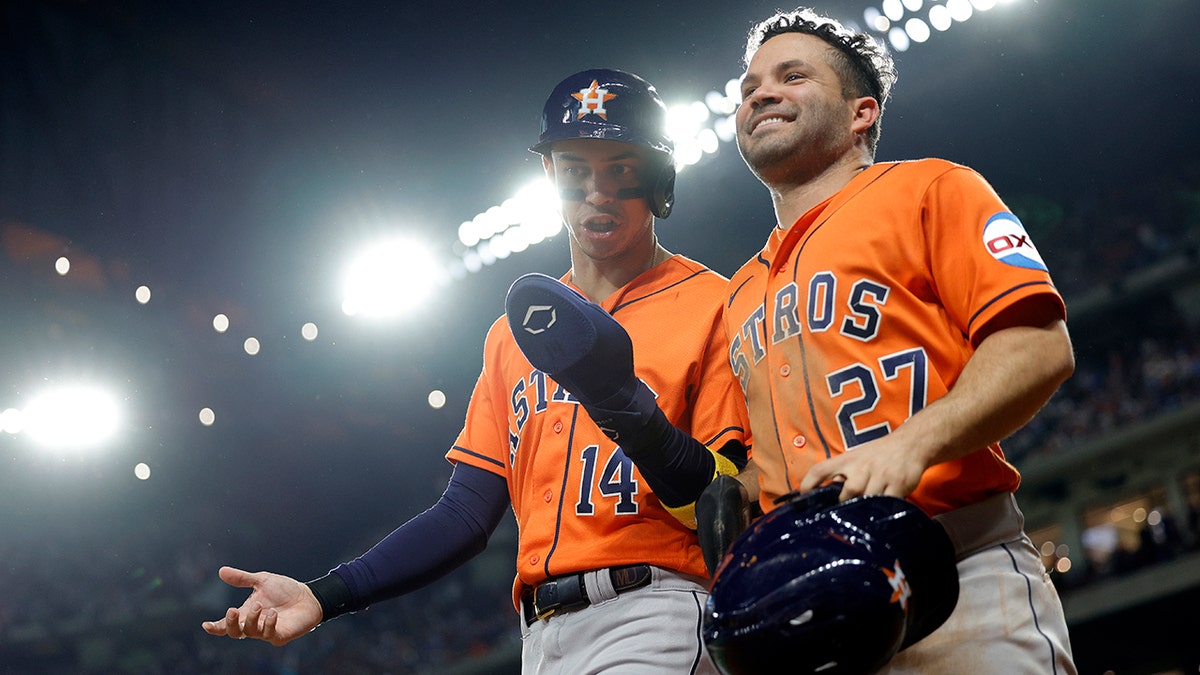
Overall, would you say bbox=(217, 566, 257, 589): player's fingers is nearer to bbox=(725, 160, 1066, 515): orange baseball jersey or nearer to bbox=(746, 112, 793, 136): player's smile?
bbox=(725, 160, 1066, 515): orange baseball jersey

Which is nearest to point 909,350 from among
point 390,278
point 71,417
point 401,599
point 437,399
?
point 390,278

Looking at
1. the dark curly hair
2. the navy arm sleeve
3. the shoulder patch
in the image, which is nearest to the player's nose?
the dark curly hair

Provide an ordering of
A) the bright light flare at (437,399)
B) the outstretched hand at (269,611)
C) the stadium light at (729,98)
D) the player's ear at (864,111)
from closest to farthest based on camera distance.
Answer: the outstretched hand at (269,611), the player's ear at (864,111), the stadium light at (729,98), the bright light flare at (437,399)

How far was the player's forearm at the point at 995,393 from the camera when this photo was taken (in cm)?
176

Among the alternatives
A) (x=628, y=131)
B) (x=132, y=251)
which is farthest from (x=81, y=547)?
(x=628, y=131)

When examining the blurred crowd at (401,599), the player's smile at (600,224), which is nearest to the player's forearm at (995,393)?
the player's smile at (600,224)

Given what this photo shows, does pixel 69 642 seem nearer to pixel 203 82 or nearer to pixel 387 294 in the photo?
pixel 387 294

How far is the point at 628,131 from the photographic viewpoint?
297 cm

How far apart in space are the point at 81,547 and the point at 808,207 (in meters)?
19.5

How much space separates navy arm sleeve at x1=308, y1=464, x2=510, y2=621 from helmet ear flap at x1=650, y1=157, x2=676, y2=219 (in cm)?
89

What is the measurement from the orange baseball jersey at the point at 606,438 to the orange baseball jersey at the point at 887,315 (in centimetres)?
35

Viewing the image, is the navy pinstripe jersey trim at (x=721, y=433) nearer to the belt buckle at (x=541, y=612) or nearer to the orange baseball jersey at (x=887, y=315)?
the orange baseball jersey at (x=887, y=315)

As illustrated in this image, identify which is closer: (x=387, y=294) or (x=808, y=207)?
(x=808, y=207)

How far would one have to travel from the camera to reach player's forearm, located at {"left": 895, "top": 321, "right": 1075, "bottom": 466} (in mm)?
1760
